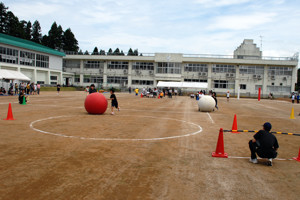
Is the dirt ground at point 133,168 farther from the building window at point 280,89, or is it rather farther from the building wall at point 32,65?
the building window at point 280,89

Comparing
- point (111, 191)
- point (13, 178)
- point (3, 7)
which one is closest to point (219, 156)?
Result: point (111, 191)

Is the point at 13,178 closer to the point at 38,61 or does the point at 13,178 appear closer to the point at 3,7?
the point at 38,61

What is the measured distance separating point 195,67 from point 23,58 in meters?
44.5

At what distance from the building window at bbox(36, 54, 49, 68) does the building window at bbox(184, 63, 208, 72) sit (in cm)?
3780

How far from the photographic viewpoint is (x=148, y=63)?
251 ft

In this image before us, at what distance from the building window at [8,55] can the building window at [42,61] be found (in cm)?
752

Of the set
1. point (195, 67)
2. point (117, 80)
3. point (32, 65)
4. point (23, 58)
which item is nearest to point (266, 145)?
point (23, 58)

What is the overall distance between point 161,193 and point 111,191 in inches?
37.4

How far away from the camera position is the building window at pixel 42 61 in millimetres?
63156

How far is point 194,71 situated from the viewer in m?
73.6

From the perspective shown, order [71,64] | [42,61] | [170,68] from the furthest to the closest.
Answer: [71,64] < [170,68] < [42,61]

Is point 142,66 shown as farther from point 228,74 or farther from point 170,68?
point 228,74

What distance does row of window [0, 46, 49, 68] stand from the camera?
173 ft

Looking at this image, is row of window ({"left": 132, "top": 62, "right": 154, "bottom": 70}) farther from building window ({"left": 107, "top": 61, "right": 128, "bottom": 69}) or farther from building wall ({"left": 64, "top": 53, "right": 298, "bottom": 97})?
building window ({"left": 107, "top": 61, "right": 128, "bottom": 69})
